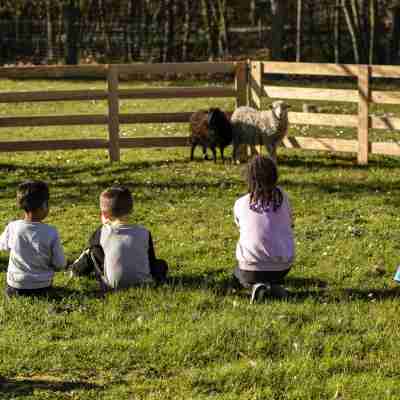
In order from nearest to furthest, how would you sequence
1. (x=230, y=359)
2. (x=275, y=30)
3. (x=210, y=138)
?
1. (x=230, y=359)
2. (x=210, y=138)
3. (x=275, y=30)

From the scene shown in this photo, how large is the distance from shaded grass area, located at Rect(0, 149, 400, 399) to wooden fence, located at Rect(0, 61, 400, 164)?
280cm

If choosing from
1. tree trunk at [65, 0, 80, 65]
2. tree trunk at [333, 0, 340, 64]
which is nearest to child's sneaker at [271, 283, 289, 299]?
tree trunk at [333, 0, 340, 64]

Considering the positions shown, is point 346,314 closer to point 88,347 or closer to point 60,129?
point 88,347

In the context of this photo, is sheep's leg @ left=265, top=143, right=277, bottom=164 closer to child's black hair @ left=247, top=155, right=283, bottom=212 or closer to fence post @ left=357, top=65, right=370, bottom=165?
fence post @ left=357, top=65, right=370, bottom=165

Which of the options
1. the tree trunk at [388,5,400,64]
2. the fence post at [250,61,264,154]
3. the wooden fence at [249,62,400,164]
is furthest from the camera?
the tree trunk at [388,5,400,64]

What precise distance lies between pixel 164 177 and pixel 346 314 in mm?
6063

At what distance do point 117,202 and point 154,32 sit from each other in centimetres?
2519

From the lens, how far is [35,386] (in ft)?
16.7

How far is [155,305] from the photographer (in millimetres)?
6496

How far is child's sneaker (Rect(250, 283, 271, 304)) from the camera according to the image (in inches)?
260

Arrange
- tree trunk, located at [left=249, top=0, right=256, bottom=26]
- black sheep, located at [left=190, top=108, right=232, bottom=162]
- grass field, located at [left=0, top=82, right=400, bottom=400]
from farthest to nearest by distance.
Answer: tree trunk, located at [left=249, top=0, right=256, bottom=26]
black sheep, located at [left=190, top=108, right=232, bottom=162]
grass field, located at [left=0, top=82, right=400, bottom=400]

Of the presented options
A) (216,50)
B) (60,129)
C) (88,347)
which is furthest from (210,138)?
(216,50)

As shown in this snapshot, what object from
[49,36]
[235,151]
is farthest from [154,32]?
[235,151]

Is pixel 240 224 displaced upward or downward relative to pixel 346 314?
upward
